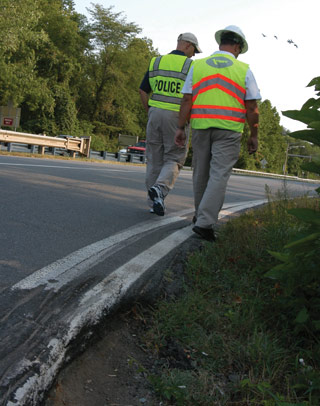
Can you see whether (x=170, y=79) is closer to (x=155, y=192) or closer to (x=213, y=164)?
(x=155, y=192)

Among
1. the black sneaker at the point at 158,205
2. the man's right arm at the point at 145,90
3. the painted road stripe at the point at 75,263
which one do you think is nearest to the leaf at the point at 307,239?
the painted road stripe at the point at 75,263

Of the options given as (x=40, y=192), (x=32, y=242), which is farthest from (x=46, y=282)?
(x=40, y=192)

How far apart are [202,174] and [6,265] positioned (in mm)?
2365

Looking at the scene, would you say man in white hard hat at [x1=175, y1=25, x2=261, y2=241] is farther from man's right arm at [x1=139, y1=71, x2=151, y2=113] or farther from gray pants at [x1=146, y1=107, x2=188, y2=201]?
man's right arm at [x1=139, y1=71, x2=151, y2=113]

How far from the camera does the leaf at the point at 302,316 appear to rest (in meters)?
2.57

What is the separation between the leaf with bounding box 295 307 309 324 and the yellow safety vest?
3584 millimetres

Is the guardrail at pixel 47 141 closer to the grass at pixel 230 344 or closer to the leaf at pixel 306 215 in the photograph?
the grass at pixel 230 344

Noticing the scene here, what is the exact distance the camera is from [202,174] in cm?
491

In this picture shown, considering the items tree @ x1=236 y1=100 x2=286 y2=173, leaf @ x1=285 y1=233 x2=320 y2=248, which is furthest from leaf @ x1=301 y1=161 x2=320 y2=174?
tree @ x1=236 y1=100 x2=286 y2=173

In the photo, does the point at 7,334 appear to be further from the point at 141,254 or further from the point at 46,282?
the point at 141,254

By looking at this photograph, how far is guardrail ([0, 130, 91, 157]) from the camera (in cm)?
1677

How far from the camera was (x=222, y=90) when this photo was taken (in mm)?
4641

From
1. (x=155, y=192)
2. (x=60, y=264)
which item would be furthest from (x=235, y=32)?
(x=60, y=264)

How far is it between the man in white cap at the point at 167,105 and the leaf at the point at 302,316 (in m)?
3.13
